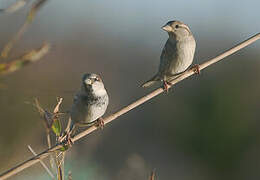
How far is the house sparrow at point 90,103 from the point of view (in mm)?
3119

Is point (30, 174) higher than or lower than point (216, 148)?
lower

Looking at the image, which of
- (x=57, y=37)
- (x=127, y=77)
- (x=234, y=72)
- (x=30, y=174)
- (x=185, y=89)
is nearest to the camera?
(x=30, y=174)

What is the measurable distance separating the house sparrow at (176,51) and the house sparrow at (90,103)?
17.2 inches

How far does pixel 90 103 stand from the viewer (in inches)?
124

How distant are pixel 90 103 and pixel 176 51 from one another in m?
0.75

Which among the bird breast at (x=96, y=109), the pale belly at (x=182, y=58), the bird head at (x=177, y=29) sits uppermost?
the bird head at (x=177, y=29)

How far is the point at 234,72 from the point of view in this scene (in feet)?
35.7

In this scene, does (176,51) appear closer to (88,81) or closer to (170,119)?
(88,81)

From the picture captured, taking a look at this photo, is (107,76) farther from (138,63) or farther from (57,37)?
(138,63)

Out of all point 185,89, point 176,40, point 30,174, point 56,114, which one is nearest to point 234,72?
point 185,89

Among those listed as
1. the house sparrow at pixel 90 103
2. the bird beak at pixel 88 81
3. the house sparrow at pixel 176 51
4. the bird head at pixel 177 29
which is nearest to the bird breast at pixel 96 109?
the house sparrow at pixel 90 103

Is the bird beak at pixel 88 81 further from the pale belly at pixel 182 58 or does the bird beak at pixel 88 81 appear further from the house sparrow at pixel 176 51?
the pale belly at pixel 182 58

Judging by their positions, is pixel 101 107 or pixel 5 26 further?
pixel 5 26

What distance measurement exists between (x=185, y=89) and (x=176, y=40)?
883cm
